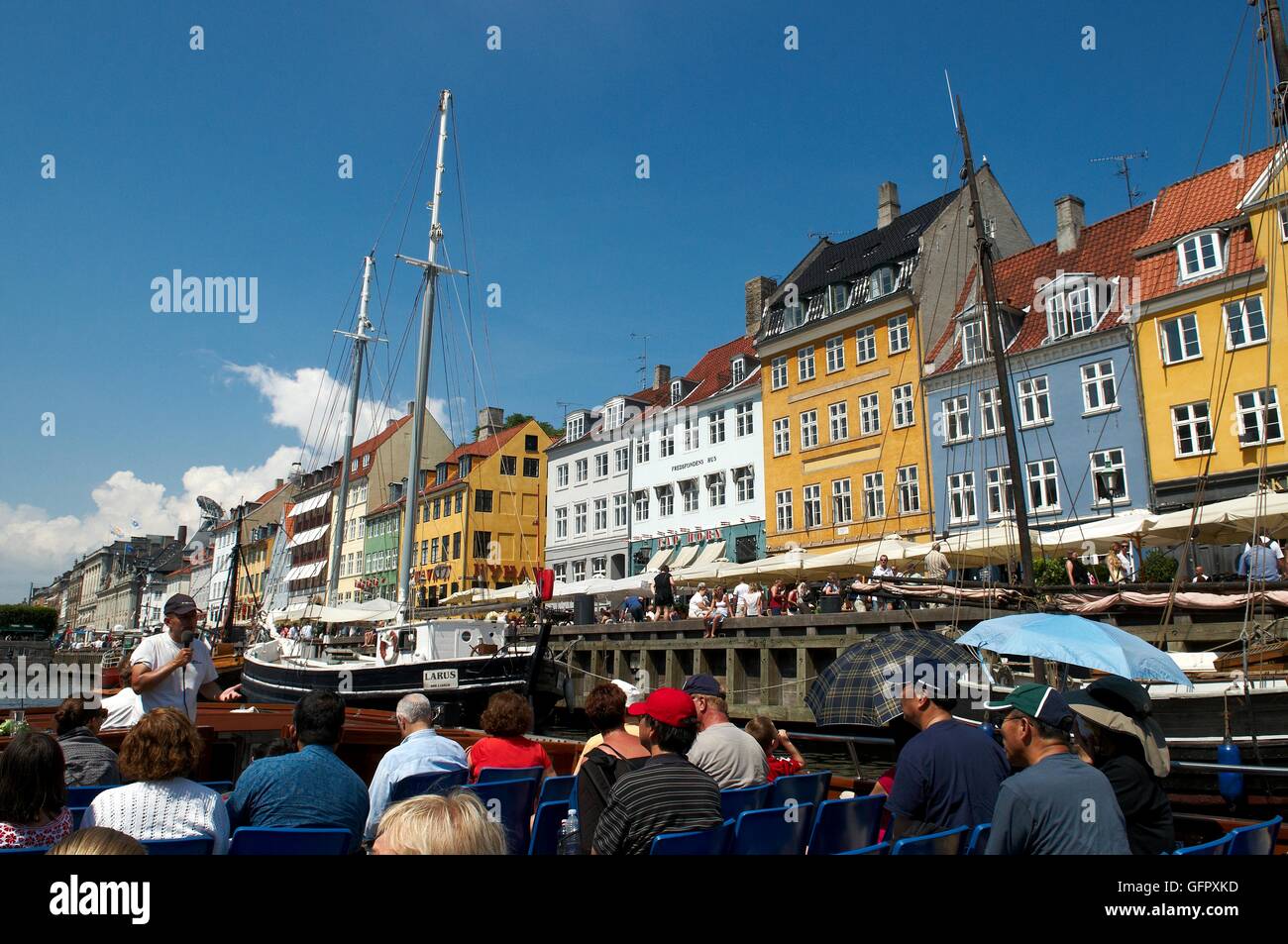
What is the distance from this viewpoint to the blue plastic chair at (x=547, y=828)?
482 cm

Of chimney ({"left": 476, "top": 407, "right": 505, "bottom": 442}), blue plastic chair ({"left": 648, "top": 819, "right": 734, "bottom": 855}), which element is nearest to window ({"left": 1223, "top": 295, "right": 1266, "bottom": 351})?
blue plastic chair ({"left": 648, "top": 819, "right": 734, "bottom": 855})

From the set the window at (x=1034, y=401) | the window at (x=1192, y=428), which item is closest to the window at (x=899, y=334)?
the window at (x=1034, y=401)

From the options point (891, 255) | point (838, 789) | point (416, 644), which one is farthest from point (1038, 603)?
point (891, 255)

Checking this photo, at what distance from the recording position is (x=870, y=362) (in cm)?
3544

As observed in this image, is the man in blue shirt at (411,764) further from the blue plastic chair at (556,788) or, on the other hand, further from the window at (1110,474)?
the window at (1110,474)

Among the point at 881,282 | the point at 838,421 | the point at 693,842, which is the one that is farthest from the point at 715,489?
the point at 693,842

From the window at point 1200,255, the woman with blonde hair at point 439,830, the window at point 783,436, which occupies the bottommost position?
the woman with blonde hair at point 439,830

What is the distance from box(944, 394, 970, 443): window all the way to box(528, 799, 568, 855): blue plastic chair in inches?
1140

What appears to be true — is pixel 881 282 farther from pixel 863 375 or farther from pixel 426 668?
pixel 426 668

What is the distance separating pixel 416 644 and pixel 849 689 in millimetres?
16692

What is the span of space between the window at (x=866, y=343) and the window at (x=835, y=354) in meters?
0.77

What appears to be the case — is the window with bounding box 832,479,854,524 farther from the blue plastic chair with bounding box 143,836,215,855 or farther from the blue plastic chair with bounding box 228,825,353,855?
the blue plastic chair with bounding box 143,836,215,855
